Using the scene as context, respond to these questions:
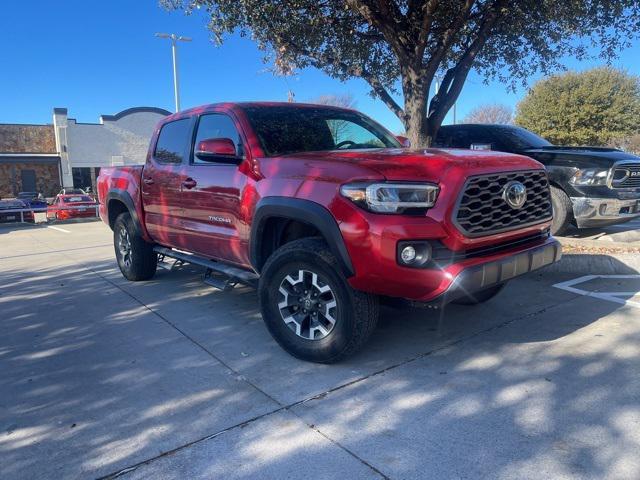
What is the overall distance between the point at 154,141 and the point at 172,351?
2791mm

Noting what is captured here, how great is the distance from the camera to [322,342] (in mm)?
3504

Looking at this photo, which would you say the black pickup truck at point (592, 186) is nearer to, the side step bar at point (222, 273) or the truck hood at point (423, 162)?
the truck hood at point (423, 162)

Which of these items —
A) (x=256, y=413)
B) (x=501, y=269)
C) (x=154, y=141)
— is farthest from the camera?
(x=154, y=141)

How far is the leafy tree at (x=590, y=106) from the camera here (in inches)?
1090

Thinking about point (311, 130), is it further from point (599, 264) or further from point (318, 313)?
point (599, 264)

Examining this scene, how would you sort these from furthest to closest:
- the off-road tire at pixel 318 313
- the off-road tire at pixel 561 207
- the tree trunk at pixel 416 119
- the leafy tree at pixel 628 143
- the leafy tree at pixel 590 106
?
the leafy tree at pixel 628 143 < the leafy tree at pixel 590 106 < the tree trunk at pixel 416 119 < the off-road tire at pixel 561 207 < the off-road tire at pixel 318 313

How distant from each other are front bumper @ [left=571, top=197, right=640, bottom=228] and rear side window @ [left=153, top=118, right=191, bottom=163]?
17.0ft

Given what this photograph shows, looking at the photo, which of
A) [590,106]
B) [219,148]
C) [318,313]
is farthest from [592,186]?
[590,106]

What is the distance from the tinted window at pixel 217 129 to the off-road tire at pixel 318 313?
3.63 ft

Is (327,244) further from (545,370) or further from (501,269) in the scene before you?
(545,370)

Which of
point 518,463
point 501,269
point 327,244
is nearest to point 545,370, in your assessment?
point 501,269

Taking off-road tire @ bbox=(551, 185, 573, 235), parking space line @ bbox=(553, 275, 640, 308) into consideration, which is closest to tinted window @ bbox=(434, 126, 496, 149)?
off-road tire @ bbox=(551, 185, 573, 235)

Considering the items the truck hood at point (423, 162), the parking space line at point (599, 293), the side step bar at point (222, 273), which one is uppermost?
the truck hood at point (423, 162)

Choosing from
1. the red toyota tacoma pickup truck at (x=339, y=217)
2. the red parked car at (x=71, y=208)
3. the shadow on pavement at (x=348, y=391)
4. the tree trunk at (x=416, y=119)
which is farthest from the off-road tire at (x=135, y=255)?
the red parked car at (x=71, y=208)
